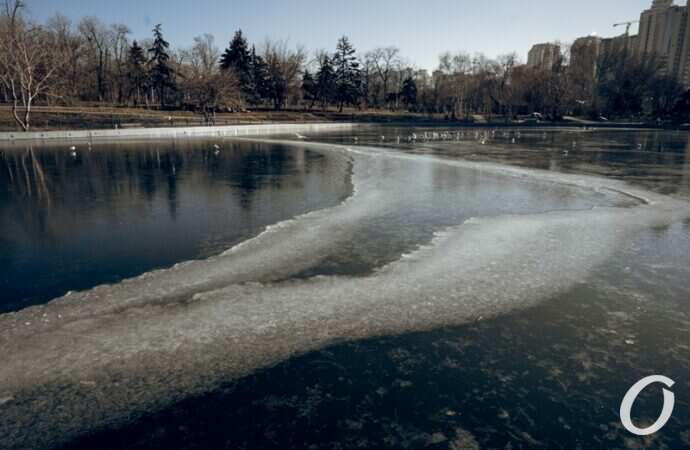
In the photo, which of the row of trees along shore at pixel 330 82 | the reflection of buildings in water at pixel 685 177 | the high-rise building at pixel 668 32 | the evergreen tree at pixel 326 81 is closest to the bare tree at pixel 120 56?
the row of trees along shore at pixel 330 82

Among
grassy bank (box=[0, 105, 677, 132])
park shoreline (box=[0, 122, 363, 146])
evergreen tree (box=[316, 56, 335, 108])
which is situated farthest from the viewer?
evergreen tree (box=[316, 56, 335, 108])

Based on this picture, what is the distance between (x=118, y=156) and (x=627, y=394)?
24540 millimetres

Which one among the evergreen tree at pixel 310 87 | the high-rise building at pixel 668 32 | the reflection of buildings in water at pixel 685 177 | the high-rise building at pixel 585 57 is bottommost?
the reflection of buildings in water at pixel 685 177

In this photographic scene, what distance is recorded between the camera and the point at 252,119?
189ft

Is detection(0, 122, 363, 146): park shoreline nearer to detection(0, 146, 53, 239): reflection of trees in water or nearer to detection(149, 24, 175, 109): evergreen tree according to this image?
detection(0, 146, 53, 239): reflection of trees in water

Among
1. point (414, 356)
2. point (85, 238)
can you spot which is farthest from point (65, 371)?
point (85, 238)

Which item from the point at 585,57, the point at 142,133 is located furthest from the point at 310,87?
the point at 585,57

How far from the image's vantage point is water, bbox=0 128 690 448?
367cm

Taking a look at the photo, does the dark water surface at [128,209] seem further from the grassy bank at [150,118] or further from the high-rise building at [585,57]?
the high-rise building at [585,57]
